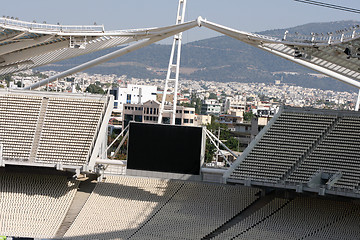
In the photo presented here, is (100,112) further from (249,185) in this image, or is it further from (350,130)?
(350,130)

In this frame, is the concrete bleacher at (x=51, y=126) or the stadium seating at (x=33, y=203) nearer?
the stadium seating at (x=33, y=203)

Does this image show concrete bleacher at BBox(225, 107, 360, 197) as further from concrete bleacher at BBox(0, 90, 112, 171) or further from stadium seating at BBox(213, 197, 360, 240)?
concrete bleacher at BBox(0, 90, 112, 171)

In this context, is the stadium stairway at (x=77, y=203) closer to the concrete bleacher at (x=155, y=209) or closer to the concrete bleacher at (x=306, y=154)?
the concrete bleacher at (x=155, y=209)

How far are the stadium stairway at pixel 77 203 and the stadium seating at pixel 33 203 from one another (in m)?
0.18

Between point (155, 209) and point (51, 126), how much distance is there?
6197 mm

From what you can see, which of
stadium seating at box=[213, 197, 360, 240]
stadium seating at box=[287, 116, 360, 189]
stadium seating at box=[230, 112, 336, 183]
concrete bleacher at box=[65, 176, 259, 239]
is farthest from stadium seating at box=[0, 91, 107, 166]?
stadium seating at box=[287, 116, 360, 189]

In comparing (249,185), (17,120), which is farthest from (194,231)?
(17,120)

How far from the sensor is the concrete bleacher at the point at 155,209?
85.8 ft

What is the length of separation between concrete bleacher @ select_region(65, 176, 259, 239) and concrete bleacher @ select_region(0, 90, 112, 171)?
6.21 ft

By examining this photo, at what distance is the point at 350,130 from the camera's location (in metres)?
29.6

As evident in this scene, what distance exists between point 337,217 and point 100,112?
1127cm

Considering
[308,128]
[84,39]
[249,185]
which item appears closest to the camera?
[249,185]

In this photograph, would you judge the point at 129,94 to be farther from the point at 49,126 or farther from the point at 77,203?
the point at 77,203

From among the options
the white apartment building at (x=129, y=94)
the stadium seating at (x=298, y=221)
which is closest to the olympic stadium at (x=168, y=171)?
the stadium seating at (x=298, y=221)
